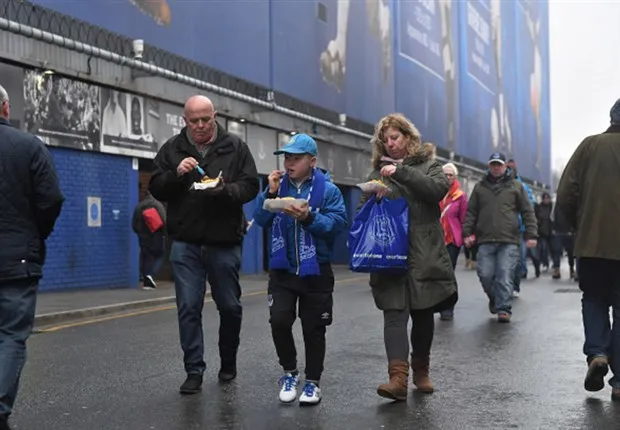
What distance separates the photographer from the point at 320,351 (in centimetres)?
536

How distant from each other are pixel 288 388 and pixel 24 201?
1918mm

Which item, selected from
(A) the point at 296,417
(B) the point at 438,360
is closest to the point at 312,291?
(A) the point at 296,417

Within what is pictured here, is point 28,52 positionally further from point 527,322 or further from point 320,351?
Result: point 320,351

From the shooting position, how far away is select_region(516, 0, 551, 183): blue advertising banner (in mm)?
67438

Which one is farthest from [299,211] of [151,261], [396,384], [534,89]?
[534,89]

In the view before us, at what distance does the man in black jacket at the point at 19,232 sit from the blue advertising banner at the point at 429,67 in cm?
3163

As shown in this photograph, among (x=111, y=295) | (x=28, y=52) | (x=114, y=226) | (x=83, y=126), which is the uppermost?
(x=28, y=52)

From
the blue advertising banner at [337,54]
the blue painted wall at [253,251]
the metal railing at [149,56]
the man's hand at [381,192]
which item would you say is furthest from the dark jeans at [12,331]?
the blue advertising banner at [337,54]

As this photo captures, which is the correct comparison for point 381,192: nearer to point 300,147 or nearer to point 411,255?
point 411,255

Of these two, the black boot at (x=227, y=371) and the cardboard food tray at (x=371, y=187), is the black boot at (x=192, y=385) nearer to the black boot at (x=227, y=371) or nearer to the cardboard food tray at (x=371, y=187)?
the black boot at (x=227, y=371)

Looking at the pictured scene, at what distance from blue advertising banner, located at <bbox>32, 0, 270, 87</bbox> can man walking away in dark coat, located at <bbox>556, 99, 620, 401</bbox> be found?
446 inches

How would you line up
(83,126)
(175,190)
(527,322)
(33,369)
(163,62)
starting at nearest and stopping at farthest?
(175,190) < (33,369) < (527,322) < (83,126) < (163,62)

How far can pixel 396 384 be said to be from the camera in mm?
5227

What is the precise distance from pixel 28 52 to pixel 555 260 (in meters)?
11.6
